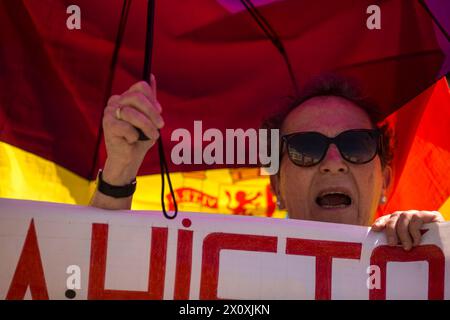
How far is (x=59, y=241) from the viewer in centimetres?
202

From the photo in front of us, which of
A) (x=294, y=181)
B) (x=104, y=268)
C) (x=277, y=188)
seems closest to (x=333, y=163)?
(x=294, y=181)

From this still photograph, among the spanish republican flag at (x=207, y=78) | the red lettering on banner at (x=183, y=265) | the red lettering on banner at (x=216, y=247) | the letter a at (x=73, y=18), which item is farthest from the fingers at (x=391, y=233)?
the letter a at (x=73, y=18)

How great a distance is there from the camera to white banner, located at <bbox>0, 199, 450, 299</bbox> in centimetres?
199

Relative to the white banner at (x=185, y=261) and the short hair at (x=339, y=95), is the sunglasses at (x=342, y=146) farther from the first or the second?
the white banner at (x=185, y=261)

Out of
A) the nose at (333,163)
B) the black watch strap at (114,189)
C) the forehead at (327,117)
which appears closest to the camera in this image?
the black watch strap at (114,189)

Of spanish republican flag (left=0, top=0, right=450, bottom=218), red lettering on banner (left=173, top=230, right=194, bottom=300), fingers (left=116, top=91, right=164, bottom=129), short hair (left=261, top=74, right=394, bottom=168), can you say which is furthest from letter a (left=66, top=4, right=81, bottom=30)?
red lettering on banner (left=173, top=230, right=194, bottom=300)

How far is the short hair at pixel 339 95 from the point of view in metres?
2.99

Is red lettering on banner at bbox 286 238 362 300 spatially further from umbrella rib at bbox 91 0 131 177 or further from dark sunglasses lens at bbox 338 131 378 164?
umbrella rib at bbox 91 0 131 177

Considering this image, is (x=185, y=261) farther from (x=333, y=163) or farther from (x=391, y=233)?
(x=333, y=163)

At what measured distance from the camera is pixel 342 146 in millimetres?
2658

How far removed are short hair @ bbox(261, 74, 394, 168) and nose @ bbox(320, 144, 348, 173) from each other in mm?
328

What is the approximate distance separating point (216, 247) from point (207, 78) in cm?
146

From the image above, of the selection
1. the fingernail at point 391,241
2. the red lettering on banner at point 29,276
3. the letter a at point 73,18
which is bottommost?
the red lettering on banner at point 29,276
